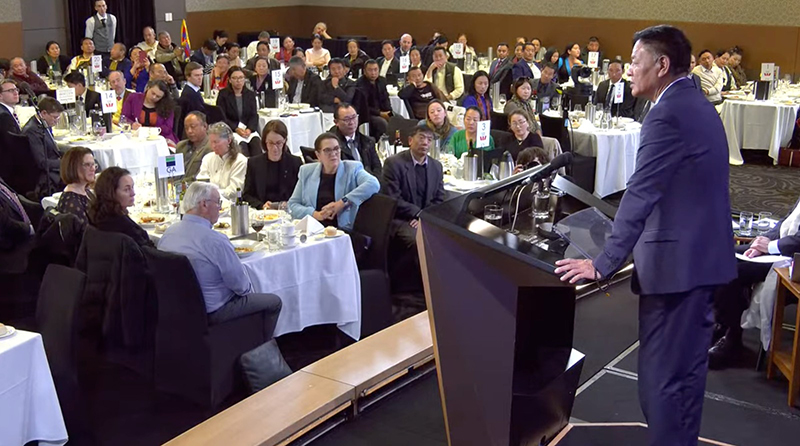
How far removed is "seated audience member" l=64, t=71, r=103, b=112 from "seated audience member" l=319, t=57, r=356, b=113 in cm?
241

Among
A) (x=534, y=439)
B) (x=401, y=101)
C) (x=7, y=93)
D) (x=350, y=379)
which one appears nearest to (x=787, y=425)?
(x=534, y=439)

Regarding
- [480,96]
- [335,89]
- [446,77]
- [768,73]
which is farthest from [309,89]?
[768,73]

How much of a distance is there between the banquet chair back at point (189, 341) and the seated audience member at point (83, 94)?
4924 millimetres

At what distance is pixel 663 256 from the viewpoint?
2686 mm

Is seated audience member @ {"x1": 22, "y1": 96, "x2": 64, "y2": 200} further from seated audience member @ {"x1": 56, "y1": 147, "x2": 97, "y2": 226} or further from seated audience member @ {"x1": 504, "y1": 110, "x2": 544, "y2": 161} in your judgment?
seated audience member @ {"x1": 504, "y1": 110, "x2": 544, "y2": 161}

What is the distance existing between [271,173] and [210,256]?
203cm

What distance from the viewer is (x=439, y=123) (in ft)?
26.2

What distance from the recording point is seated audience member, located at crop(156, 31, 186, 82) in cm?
1291

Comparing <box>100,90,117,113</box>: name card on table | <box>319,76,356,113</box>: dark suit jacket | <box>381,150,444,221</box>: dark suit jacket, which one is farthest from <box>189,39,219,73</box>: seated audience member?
<box>381,150,444,221</box>: dark suit jacket

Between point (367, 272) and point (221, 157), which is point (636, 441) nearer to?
point (367, 272)

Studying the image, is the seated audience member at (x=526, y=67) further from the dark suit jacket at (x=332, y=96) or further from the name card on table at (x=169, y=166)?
the name card on table at (x=169, y=166)

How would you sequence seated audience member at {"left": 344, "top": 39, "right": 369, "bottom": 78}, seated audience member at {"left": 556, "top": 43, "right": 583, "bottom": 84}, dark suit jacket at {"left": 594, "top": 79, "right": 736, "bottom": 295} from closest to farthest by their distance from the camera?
dark suit jacket at {"left": 594, "top": 79, "right": 736, "bottom": 295}
seated audience member at {"left": 344, "top": 39, "right": 369, "bottom": 78}
seated audience member at {"left": 556, "top": 43, "right": 583, "bottom": 84}

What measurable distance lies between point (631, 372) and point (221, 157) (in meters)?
3.64

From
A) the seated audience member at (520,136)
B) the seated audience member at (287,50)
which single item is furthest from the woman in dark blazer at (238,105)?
the seated audience member at (287,50)
